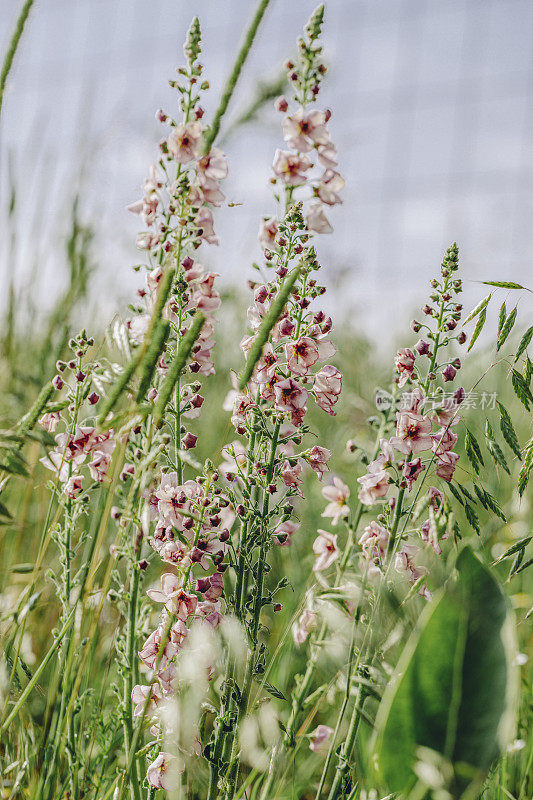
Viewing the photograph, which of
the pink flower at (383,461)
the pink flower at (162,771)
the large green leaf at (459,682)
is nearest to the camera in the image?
the large green leaf at (459,682)

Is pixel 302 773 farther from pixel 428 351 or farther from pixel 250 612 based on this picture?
pixel 428 351

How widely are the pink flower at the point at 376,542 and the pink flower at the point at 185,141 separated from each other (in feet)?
1.83

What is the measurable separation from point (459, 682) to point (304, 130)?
70 centimetres

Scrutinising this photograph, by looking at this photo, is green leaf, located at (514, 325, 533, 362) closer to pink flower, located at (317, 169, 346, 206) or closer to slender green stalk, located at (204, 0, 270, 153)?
pink flower, located at (317, 169, 346, 206)

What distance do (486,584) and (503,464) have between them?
1.24 ft

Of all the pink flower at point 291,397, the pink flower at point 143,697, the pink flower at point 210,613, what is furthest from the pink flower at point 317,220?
the pink flower at point 143,697

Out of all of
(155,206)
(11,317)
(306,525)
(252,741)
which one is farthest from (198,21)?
(306,525)

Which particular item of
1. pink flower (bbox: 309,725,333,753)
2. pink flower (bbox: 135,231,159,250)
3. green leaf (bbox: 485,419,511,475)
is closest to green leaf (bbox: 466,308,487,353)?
green leaf (bbox: 485,419,511,475)

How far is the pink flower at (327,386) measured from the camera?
3.37 feet

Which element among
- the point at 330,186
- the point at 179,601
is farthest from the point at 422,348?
the point at 179,601

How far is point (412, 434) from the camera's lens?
3.27 feet

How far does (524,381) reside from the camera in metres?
1.03

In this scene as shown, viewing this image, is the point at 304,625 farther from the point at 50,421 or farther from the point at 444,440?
the point at 50,421

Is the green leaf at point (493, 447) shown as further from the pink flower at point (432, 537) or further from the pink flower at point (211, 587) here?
the pink flower at point (211, 587)
